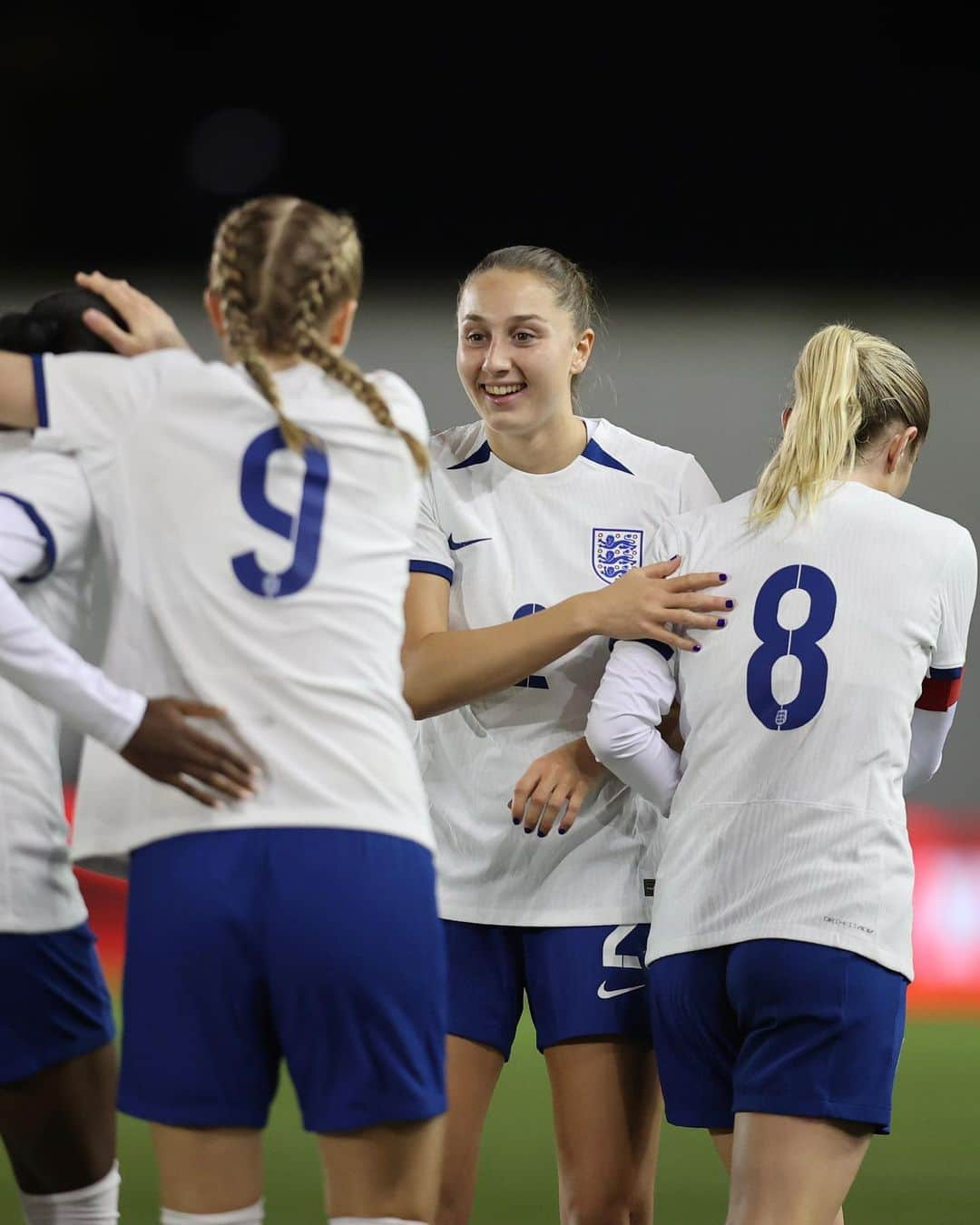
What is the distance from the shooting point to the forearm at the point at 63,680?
1.73m

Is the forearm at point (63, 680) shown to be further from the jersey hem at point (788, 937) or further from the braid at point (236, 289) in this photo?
the jersey hem at point (788, 937)

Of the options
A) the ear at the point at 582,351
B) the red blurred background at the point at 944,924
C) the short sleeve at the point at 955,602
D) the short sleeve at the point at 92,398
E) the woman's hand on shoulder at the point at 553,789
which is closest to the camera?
the short sleeve at the point at 92,398

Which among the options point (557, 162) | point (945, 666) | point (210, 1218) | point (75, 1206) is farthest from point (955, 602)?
point (557, 162)

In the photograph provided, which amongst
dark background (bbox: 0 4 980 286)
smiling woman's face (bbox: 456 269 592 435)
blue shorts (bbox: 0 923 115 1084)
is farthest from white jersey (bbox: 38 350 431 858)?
dark background (bbox: 0 4 980 286)

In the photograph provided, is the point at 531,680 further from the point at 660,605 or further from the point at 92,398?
the point at 92,398

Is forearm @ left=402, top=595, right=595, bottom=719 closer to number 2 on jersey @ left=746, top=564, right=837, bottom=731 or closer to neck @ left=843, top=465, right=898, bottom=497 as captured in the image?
number 2 on jersey @ left=746, top=564, right=837, bottom=731

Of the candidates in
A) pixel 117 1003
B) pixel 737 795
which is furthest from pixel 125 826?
pixel 117 1003

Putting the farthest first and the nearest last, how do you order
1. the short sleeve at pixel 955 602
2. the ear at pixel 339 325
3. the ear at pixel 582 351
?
the ear at pixel 582 351 < the short sleeve at pixel 955 602 < the ear at pixel 339 325

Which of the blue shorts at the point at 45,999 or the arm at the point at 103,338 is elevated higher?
the arm at the point at 103,338

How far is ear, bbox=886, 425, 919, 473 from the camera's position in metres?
2.42

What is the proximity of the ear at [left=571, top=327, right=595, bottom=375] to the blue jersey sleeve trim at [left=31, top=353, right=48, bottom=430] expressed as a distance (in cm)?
127

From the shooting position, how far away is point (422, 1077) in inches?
68.4

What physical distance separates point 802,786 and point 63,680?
1.03 metres

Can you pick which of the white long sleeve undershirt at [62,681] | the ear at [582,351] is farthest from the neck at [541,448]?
the white long sleeve undershirt at [62,681]
